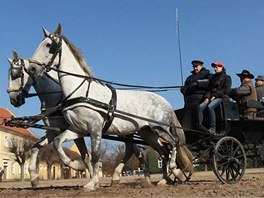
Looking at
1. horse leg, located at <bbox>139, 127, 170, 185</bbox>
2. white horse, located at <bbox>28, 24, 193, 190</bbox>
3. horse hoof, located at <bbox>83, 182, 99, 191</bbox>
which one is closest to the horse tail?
white horse, located at <bbox>28, 24, 193, 190</bbox>

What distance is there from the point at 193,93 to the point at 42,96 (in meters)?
3.47

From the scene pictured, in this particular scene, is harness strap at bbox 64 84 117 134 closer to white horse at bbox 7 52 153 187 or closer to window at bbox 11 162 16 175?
white horse at bbox 7 52 153 187

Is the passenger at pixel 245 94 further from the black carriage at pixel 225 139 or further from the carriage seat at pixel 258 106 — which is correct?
the black carriage at pixel 225 139

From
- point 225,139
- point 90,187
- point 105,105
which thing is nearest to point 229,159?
point 225,139

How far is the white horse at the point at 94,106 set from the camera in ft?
25.4

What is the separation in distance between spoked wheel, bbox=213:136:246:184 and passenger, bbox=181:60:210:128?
0.93 m

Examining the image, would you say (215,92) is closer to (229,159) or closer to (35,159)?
(229,159)

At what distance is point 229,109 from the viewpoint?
31.3 ft

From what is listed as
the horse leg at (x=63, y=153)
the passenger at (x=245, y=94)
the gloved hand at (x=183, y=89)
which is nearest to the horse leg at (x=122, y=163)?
the gloved hand at (x=183, y=89)

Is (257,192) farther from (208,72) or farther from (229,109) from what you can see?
(208,72)

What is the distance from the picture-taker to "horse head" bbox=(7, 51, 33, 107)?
822 centimetres

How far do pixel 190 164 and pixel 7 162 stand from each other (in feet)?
188

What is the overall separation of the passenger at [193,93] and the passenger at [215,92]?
0.20 metres

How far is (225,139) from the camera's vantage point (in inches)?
365
